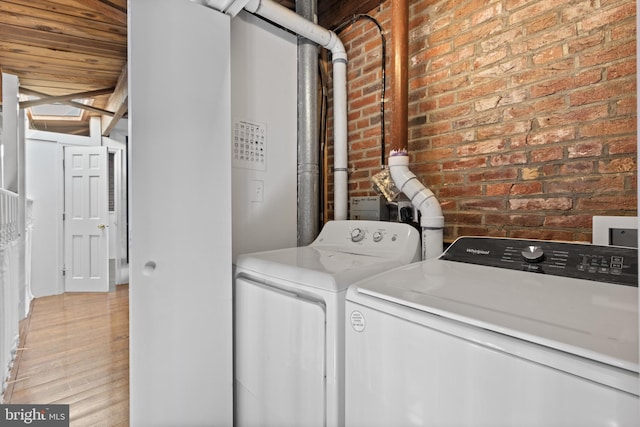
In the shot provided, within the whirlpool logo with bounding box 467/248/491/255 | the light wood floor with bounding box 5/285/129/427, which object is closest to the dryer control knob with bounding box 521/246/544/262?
the whirlpool logo with bounding box 467/248/491/255

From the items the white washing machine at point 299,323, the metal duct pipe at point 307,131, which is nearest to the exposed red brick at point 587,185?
the white washing machine at point 299,323

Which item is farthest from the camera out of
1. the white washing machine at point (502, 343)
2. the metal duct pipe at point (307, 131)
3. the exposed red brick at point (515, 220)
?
the metal duct pipe at point (307, 131)

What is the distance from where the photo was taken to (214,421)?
4.60ft

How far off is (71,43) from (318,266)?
2.87 metres

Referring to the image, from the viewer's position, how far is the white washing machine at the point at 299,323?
1042mm

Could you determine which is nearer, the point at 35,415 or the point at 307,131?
the point at 35,415

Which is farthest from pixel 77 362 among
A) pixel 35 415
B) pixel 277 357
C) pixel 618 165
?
pixel 618 165

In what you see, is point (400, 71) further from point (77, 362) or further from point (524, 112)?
point (77, 362)

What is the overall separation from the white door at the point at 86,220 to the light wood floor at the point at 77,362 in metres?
0.66

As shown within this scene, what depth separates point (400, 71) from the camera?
5.57ft

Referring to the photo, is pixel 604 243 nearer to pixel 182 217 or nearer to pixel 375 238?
pixel 375 238

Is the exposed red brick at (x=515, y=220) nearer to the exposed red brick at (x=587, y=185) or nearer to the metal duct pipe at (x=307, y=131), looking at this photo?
the exposed red brick at (x=587, y=185)

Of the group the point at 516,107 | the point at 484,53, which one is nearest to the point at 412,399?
the point at 516,107

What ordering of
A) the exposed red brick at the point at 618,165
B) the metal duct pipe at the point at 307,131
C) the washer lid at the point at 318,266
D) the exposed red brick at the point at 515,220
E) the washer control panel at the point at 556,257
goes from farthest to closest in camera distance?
the metal duct pipe at the point at 307,131 < the exposed red brick at the point at 515,220 < the exposed red brick at the point at 618,165 < the washer lid at the point at 318,266 < the washer control panel at the point at 556,257
